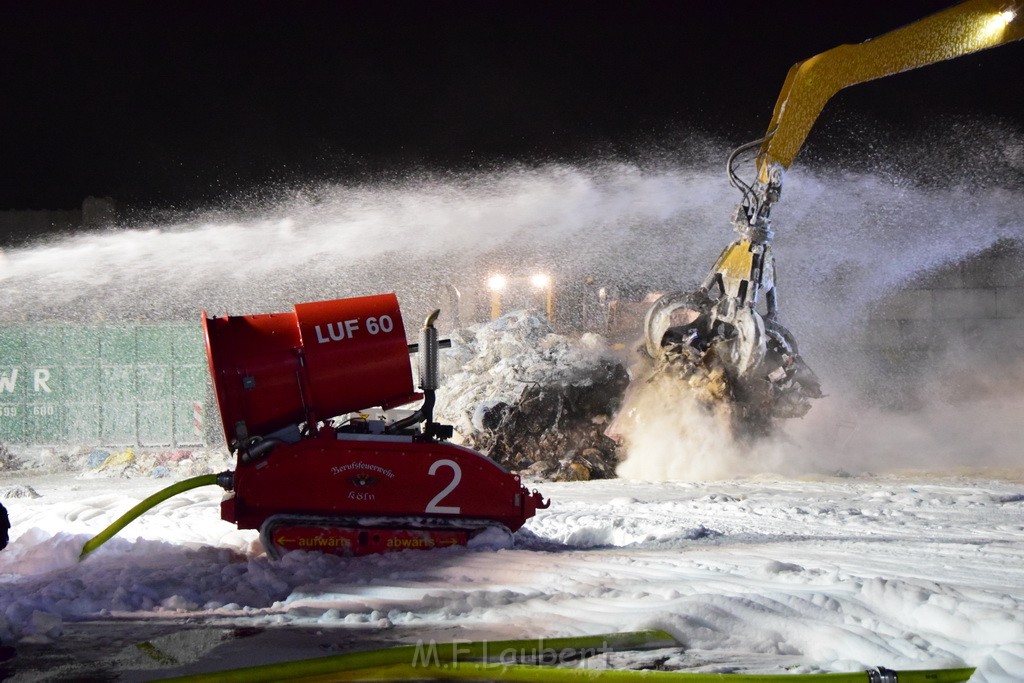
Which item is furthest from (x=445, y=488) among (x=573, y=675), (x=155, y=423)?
Result: (x=155, y=423)

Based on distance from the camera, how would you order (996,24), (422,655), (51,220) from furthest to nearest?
(51,220), (996,24), (422,655)

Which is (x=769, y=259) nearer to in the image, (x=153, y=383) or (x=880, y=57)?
(x=880, y=57)

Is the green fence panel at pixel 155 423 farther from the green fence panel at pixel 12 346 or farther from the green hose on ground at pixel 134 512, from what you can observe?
the green hose on ground at pixel 134 512

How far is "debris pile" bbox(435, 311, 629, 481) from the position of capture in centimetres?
1185

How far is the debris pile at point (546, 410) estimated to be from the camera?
38.9 feet

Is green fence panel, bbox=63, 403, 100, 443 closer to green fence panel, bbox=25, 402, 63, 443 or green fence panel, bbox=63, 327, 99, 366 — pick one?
green fence panel, bbox=25, 402, 63, 443

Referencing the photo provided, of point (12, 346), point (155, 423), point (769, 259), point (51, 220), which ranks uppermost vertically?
point (51, 220)

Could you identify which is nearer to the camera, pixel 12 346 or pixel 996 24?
pixel 996 24

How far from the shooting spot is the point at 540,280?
17.9 m

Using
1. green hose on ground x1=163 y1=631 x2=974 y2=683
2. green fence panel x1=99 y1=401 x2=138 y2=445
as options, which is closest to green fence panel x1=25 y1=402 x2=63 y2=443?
green fence panel x1=99 y1=401 x2=138 y2=445

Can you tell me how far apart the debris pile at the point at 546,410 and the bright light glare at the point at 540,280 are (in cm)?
468

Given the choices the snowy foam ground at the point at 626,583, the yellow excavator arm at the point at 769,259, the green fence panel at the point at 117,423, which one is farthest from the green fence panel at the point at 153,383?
the yellow excavator arm at the point at 769,259

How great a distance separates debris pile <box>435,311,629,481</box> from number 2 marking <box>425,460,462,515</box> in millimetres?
5610

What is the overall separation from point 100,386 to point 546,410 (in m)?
8.25
